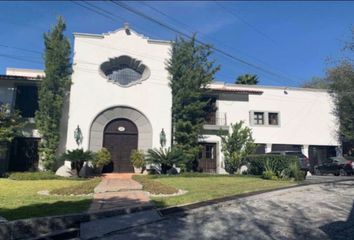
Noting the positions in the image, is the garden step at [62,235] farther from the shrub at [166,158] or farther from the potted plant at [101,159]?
the shrub at [166,158]

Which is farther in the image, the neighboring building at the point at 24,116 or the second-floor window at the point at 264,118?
the second-floor window at the point at 264,118

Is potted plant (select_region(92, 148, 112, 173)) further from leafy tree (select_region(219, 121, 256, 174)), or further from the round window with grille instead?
leafy tree (select_region(219, 121, 256, 174))

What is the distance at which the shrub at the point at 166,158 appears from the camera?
2081 cm

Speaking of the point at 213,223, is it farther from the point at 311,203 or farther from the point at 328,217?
the point at 311,203

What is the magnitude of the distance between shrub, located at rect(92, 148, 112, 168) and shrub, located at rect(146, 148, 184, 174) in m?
2.41

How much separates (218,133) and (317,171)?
31.5 ft

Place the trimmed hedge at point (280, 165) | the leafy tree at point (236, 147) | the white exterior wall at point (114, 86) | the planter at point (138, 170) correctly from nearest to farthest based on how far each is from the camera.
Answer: the trimmed hedge at point (280, 165) < the planter at point (138, 170) < the white exterior wall at point (114, 86) < the leafy tree at point (236, 147)

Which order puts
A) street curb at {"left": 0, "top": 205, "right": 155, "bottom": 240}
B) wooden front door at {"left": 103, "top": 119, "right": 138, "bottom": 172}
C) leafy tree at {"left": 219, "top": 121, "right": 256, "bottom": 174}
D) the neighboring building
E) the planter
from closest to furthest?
street curb at {"left": 0, "top": 205, "right": 155, "bottom": 240} < the planter < the neighboring building < wooden front door at {"left": 103, "top": 119, "right": 138, "bottom": 172} < leafy tree at {"left": 219, "top": 121, "right": 256, "bottom": 174}

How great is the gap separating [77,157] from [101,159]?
1.79 m

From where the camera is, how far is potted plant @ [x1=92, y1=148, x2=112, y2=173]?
20.6 metres

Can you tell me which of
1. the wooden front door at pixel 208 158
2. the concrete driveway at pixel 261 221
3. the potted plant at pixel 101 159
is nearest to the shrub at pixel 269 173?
the wooden front door at pixel 208 158

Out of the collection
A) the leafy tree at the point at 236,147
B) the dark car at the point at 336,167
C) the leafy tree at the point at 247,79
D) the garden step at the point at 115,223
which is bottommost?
the garden step at the point at 115,223

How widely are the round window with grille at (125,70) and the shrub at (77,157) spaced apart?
18.7ft

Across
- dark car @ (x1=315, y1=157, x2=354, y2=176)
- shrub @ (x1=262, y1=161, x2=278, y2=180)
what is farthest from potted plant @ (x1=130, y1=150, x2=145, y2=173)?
dark car @ (x1=315, y1=157, x2=354, y2=176)
